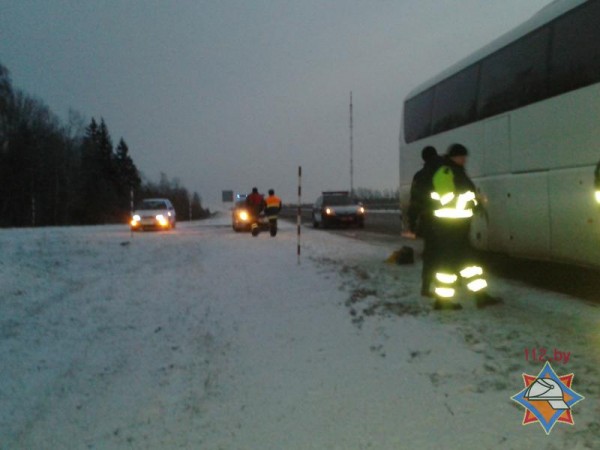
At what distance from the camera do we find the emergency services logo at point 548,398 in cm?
378

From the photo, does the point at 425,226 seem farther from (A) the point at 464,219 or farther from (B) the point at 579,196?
(B) the point at 579,196

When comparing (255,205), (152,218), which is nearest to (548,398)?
(255,205)

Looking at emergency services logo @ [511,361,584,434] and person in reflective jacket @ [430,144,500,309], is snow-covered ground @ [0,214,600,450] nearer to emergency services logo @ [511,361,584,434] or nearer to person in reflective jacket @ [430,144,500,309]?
emergency services logo @ [511,361,584,434]

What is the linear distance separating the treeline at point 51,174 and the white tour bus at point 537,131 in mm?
45419

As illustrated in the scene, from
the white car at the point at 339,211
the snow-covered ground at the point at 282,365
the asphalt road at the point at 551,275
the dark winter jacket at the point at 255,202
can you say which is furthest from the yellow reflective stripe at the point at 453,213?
the white car at the point at 339,211

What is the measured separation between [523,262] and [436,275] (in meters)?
6.61

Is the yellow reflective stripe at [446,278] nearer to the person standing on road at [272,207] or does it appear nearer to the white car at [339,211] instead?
the person standing on road at [272,207]

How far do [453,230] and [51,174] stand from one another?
230ft

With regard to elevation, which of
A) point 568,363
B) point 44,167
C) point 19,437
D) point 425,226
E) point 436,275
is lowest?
point 19,437

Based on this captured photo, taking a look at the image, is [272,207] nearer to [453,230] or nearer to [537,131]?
[537,131]

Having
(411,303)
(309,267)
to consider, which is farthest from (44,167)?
(411,303)

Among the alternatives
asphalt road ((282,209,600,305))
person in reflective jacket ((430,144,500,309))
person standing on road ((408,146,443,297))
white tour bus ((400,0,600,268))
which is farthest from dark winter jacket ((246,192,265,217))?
person in reflective jacket ((430,144,500,309))

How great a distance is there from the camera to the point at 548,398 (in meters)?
4.07

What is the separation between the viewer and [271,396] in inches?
178
